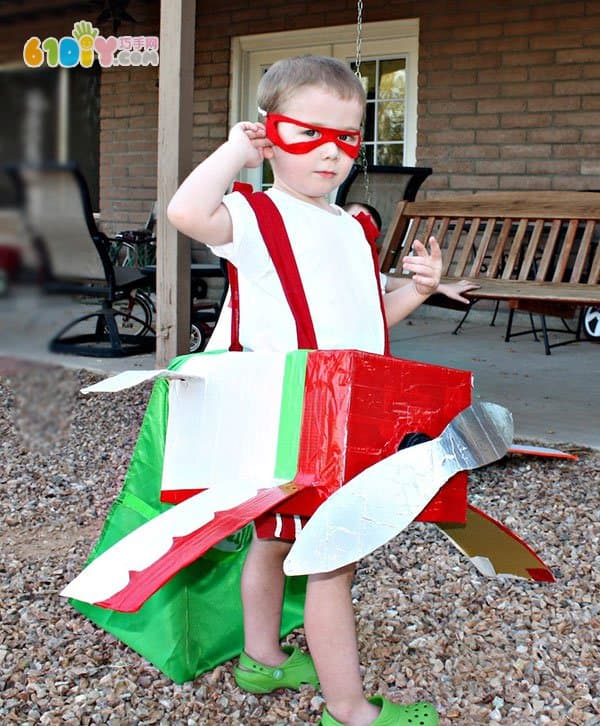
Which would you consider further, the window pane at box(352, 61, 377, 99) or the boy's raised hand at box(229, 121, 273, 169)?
the window pane at box(352, 61, 377, 99)

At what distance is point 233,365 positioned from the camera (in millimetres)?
1450

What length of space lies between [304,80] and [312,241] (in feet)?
0.83

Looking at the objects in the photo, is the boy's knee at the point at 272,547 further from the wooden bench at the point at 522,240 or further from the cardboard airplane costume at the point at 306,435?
the wooden bench at the point at 522,240

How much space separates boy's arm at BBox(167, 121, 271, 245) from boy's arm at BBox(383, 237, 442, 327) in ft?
1.16

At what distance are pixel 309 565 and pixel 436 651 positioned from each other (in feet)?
2.78

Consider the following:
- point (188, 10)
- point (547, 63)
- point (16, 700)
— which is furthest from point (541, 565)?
point (547, 63)

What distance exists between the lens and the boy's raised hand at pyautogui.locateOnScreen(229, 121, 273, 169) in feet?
4.80

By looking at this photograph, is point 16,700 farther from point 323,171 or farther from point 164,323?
point 164,323

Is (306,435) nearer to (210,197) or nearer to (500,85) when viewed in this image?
(210,197)

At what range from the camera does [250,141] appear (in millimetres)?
1480

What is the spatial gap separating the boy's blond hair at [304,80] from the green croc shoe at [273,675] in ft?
3.27

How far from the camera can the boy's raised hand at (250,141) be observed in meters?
1.46

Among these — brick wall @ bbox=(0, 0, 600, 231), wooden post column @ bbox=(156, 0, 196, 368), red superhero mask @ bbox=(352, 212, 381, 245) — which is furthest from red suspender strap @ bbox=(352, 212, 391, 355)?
brick wall @ bbox=(0, 0, 600, 231)

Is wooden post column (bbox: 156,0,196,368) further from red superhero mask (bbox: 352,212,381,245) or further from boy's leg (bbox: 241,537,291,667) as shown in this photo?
boy's leg (bbox: 241,537,291,667)
